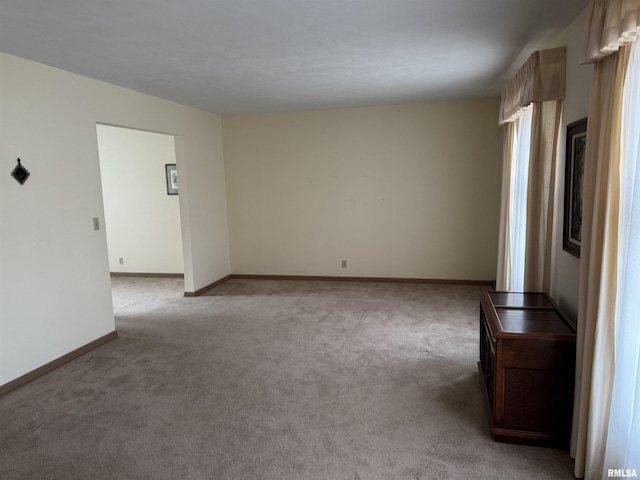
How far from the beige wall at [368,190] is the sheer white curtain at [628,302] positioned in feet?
12.5

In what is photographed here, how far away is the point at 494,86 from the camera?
4.55m

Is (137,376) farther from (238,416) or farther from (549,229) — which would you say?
(549,229)

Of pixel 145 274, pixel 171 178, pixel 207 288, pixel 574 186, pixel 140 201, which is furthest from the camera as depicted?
pixel 145 274

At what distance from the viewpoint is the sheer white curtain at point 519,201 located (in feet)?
11.9

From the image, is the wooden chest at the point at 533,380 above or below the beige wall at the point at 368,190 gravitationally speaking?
below

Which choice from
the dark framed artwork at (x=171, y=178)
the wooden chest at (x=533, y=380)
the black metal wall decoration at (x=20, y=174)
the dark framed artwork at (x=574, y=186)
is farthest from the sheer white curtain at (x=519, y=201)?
the dark framed artwork at (x=171, y=178)

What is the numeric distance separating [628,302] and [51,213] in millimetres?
3825

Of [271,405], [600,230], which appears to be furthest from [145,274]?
[600,230]

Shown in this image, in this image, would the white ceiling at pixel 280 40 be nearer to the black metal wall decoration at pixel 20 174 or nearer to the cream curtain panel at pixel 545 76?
the cream curtain panel at pixel 545 76

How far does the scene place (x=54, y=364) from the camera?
3406mm

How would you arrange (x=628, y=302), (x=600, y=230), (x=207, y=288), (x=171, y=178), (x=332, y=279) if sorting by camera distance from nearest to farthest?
(x=628, y=302), (x=600, y=230), (x=207, y=288), (x=332, y=279), (x=171, y=178)

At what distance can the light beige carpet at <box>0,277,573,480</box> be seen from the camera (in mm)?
2197

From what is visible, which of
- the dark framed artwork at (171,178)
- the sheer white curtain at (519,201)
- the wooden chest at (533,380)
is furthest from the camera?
the dark framed artwork at (171,178)

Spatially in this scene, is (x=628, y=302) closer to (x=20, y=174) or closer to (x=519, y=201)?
(x=519, y=201)
